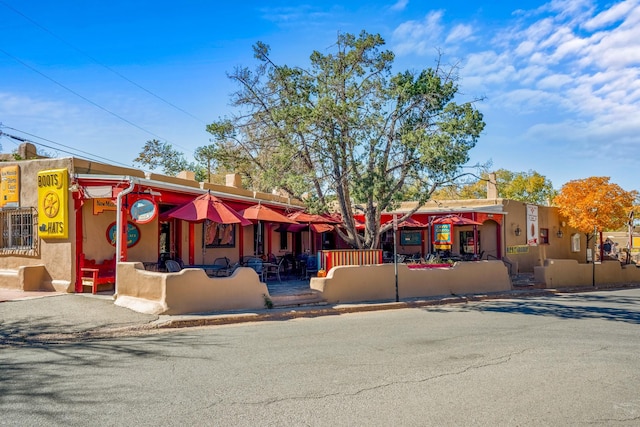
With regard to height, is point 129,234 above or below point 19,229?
below

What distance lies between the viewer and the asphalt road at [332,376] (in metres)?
4.83

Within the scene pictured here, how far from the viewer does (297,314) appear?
1141 cm

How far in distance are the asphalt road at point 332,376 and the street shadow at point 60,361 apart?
0.08 ft

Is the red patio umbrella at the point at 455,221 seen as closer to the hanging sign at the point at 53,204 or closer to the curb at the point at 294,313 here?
the curb at the point at 294,313

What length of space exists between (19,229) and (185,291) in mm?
6748

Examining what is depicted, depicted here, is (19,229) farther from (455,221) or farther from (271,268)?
(455,221)

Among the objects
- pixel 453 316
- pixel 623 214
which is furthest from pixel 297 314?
pixel 623 214

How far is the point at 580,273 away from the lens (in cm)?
2033

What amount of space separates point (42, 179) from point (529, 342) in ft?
39.8

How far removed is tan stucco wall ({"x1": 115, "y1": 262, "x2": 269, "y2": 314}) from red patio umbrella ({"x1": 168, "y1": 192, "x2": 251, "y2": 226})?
77.0 inches

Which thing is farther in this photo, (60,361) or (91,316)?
(91,316)

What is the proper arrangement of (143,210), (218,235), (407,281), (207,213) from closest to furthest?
(143,210), (207,213), (407,281), (218,235)

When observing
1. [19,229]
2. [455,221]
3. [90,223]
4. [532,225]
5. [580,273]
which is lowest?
[580,273]

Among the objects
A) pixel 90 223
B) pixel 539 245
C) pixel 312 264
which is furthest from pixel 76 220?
pixel 539 245
